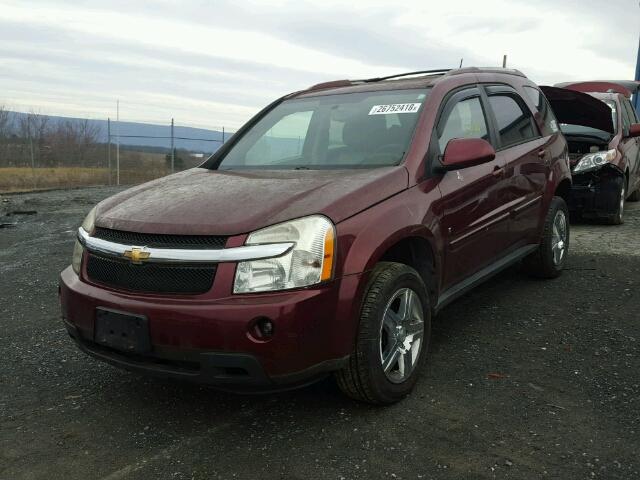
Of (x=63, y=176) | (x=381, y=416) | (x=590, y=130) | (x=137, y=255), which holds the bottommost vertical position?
(x=63, y=176)

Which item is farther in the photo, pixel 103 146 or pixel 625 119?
pixel 103 146

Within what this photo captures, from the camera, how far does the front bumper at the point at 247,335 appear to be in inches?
101

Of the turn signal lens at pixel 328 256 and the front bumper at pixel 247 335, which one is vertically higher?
the turn signal lens at pixel 328 256

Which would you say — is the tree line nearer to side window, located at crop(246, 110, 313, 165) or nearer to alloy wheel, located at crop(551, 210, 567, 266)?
side window, located at crop(246, 110, 313, 165)

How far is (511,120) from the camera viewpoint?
4.67 meters

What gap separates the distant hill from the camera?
24656 millimetres

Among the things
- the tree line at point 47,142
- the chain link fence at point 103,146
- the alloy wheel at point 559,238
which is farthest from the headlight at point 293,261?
the tree line at point 47,142

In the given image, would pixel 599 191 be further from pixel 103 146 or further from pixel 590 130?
pixel 103 146

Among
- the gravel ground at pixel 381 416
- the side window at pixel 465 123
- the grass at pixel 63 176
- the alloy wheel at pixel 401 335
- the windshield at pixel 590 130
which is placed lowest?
the grass at pixel 63 176

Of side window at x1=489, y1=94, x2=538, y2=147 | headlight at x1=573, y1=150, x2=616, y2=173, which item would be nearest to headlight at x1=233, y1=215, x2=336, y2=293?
side window at x1=489, y1=94, x2=538, y2=147

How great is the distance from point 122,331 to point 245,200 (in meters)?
0.85

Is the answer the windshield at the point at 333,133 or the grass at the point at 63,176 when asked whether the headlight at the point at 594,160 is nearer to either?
the windshield at the point at 333,133

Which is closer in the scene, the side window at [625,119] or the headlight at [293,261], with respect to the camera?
the headlight at [293,261]

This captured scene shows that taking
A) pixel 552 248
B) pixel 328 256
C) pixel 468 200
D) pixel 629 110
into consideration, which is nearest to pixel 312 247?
pixel 328 256
